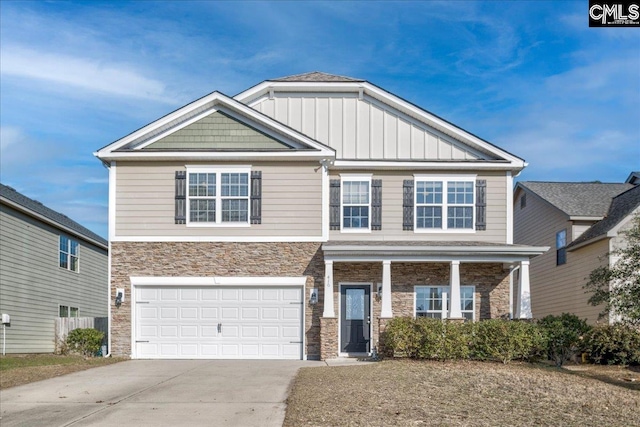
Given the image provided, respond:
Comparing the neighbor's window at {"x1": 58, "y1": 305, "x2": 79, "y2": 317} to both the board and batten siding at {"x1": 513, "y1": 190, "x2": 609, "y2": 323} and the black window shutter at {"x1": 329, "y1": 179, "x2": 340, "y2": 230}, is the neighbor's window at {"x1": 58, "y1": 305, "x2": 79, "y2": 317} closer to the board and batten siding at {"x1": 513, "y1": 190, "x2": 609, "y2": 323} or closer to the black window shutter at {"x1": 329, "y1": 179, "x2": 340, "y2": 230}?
the black window shutter at {"x1": 329, "y1": 179, "x2": 340, "y2": 230}

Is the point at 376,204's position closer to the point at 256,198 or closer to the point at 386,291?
the point at 386,291

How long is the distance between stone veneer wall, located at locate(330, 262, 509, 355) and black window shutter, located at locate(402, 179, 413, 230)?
1.19 m

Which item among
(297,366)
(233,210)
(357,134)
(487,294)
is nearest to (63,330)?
(233,210)

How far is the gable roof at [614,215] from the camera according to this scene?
74.7 ft

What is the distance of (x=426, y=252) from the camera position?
20.0m

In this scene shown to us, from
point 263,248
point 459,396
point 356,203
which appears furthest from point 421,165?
point 459,396

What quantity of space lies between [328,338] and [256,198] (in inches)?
174

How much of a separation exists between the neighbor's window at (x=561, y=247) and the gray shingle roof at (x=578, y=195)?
1.03 m

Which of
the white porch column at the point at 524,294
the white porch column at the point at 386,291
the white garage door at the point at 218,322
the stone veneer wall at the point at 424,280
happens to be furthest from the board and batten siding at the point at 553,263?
the white garage door at the point at 218,322

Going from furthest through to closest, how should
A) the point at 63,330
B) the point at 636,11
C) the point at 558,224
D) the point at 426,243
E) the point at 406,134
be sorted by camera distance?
the point at 558,224 < the point at 63,330 < the point at 406,134 < the point at 426,243 < the point at 636,11

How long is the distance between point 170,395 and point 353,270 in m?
8.81

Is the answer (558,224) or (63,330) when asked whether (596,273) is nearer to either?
(558,224)

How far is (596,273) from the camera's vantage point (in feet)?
55.6

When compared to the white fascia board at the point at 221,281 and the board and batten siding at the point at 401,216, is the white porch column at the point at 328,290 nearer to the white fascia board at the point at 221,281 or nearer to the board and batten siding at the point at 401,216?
the white fascia board at the point at 221,281
